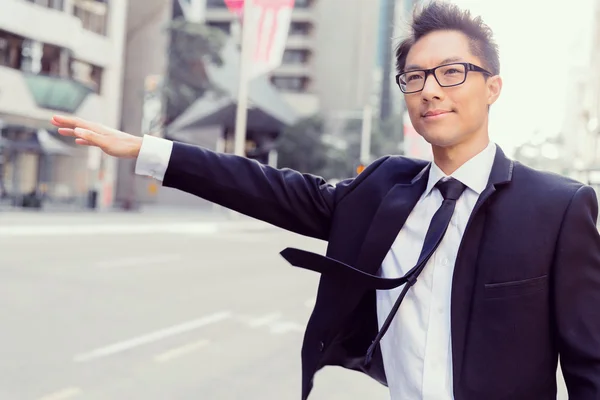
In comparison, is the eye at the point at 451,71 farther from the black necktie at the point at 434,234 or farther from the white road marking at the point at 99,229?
the white road marking at the point at 99,229

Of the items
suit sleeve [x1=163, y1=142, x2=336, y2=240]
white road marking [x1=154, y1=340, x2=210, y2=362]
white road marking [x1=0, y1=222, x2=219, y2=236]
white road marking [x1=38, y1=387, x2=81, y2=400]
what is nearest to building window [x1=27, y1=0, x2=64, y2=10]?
white road marking [x1=0, y1=222, x2=219, y2=236]

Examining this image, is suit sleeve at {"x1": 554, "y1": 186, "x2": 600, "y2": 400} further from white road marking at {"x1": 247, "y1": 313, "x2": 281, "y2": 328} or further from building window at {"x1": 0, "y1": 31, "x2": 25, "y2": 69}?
building window at {"x1": 0, "y1": 31, "x2": 25, "y2": 69}

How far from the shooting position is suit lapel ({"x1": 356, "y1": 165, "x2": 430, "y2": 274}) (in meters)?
1.90

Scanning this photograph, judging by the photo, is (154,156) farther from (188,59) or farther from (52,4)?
(188,59)

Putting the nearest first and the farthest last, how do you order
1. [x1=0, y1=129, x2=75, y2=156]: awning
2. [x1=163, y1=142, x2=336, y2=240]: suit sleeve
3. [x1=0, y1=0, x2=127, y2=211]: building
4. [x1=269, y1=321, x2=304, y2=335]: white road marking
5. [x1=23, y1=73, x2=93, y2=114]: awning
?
[x1=163, y1=142, x2=336, y2=240]: suit sleeve → [x1=269, y1=321, x2=304, y2=335]: white road marking → [x1=0, y1=129, x2=75, y2=156]: awning → [x1=0, y1=0, x2=127, y2=211]: building → [x1=23, y1=73, x2=93, y2=114]: awning

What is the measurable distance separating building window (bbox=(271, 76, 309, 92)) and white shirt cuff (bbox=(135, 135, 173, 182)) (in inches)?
2923

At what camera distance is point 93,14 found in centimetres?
3641

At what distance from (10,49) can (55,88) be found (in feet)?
7.62

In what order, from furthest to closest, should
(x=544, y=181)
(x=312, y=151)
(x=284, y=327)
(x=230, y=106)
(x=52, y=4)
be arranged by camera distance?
(x=312, y=151), (x=230, y=106), (x=52, y=4), (x=284, y=327), (x=544, y=181)

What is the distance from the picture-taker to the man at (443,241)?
5.65 ft

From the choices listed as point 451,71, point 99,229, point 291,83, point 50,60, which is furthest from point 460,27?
point 291,83

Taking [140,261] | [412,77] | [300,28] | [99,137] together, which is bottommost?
[140,261]

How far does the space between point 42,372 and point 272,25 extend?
20.4 m

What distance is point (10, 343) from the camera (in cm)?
621
